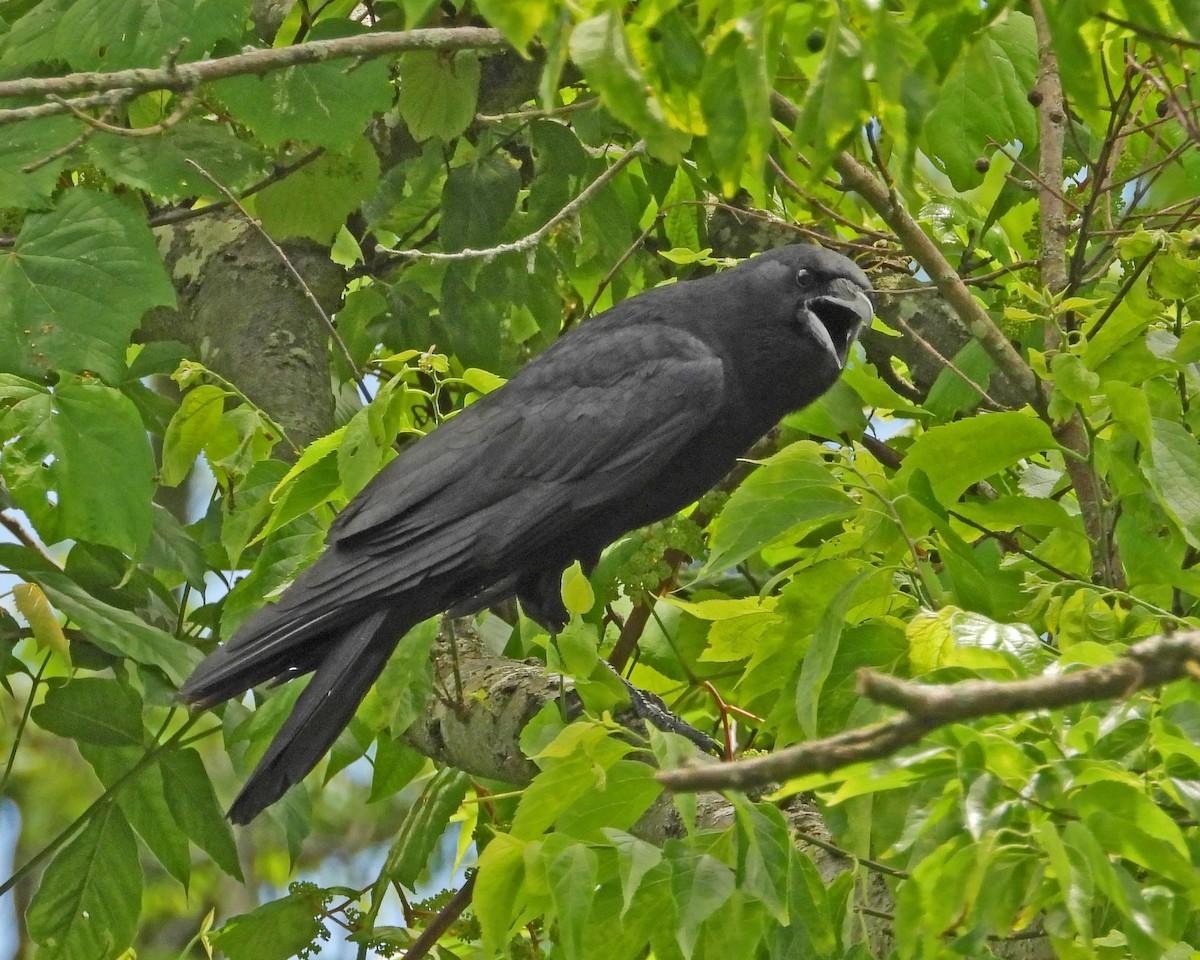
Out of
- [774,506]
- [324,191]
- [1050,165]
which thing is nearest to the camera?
[774,506]

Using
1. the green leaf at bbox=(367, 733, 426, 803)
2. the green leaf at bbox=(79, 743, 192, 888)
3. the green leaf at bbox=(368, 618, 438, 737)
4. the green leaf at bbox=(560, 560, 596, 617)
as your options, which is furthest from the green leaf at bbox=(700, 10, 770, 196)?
the green leaf at bbox=(79, 743, 192, 888)

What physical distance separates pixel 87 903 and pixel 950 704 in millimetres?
2652

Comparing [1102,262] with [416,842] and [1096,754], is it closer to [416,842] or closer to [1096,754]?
[1096,754]

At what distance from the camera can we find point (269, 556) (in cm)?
317

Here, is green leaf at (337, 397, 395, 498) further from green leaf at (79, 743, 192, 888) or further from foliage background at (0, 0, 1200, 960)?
green leaf at (79, 743, 192, 888)

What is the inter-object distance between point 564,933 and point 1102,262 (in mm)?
1919

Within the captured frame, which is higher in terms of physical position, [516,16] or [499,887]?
[516,16]

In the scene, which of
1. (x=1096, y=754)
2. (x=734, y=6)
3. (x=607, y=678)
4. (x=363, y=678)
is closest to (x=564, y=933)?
(x=607, y=678)

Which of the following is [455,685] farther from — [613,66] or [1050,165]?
[613,66]

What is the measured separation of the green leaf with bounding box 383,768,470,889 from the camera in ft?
10.9

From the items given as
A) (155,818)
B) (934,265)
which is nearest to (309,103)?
(934,265)

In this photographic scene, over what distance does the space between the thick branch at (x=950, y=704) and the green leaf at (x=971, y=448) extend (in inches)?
45.8

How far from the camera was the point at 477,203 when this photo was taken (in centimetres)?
359

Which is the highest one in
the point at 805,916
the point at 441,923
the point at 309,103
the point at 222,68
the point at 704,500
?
the point at 222,68
